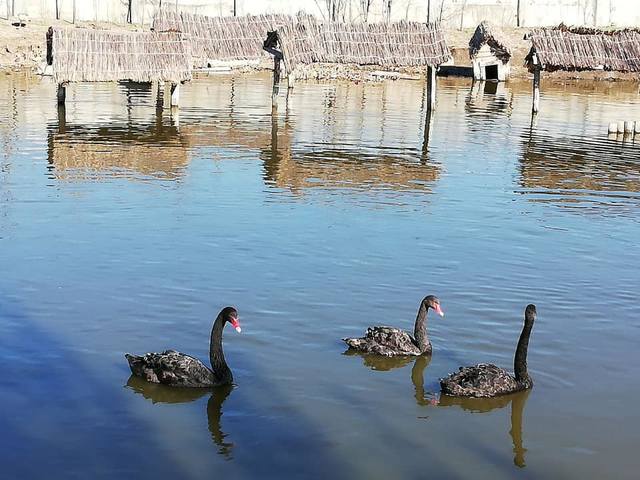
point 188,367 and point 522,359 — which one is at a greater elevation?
point 522,359

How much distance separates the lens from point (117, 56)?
3303cm

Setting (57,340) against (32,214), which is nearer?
(57,340)

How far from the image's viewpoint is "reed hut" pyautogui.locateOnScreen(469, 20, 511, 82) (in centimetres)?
5450

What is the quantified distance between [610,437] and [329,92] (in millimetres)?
37920

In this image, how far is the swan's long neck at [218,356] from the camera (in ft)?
33.7

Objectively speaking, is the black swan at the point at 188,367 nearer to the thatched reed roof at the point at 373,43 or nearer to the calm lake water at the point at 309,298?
the calm lake water at the point at 309,298

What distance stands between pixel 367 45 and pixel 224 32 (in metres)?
5.59

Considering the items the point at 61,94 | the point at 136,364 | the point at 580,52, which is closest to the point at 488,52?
the point at 580,52

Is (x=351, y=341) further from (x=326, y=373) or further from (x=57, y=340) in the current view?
(x=57, y=340)

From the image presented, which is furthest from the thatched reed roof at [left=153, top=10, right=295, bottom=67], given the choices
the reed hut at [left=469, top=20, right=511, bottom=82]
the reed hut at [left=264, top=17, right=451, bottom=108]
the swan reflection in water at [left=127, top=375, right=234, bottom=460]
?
the swan reflection in water at [left=127, top=375, right=234, bottom=460]

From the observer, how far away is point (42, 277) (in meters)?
13.8

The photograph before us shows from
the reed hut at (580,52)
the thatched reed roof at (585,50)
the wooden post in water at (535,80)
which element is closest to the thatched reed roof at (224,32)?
the wooden post in water at (535,80)

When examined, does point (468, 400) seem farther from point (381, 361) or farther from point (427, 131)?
point (427, 131)

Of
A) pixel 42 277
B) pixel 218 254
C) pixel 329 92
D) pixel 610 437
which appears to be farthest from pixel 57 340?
pixel 329 92
